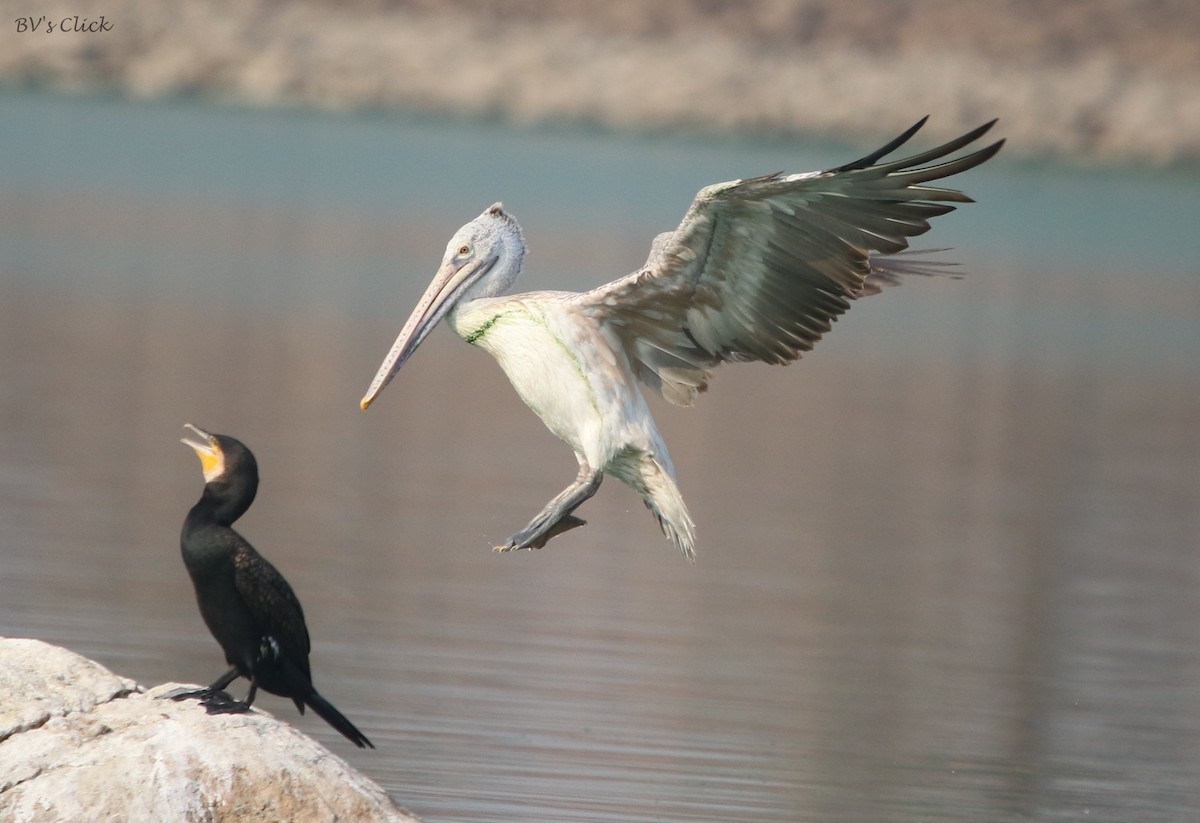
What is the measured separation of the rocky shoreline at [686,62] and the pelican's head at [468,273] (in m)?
45.4

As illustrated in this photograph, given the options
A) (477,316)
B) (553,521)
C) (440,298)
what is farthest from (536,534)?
(440,298)

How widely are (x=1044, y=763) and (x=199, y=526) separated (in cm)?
396

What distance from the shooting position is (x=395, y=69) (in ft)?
213

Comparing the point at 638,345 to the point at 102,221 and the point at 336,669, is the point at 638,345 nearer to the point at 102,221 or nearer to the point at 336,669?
the point at 336,669

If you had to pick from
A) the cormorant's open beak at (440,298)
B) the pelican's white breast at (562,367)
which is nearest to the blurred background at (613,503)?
the pelican's white breast at (562,367)

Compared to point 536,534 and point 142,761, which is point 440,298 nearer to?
point 536,534

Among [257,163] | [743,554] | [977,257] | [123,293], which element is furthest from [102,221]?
[743,554]

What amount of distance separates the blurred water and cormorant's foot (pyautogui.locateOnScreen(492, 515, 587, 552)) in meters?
0.89

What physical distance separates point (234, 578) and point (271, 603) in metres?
0.14

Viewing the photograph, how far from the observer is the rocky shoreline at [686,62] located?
5984 centimetres

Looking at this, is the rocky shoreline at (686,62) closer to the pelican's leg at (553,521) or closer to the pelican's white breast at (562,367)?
the pelican's white breast at (562,367)

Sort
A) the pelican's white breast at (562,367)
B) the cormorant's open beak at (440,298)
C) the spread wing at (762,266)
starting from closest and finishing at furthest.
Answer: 1. the spread wing at (762,266)
2. the pelican's white breast at (562,367)
3. the cormorant's open beak at (440,298)

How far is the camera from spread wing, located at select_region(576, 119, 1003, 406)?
8.17 meters

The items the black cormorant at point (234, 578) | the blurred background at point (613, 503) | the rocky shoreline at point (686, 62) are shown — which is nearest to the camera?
the black cormorant at point (234, 578)
